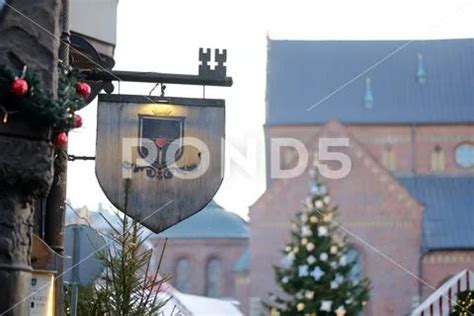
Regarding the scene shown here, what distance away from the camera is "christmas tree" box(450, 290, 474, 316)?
6625 millimetres

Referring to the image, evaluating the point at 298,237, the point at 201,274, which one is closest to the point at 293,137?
the point at 298,237

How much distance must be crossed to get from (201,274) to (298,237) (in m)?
3.83

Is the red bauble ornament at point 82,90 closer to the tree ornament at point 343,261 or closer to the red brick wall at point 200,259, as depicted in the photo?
the tree ornament at point 343,261

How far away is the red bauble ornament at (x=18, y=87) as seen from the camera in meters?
3.05

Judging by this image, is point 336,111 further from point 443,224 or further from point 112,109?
point 443,224

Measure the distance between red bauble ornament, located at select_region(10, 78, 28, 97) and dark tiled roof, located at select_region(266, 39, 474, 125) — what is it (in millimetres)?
2203

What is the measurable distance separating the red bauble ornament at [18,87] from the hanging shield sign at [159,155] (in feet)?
3.36

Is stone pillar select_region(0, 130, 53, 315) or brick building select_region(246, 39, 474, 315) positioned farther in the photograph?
brick building select_region(246, 39, 474, 315)

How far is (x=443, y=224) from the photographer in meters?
7.83

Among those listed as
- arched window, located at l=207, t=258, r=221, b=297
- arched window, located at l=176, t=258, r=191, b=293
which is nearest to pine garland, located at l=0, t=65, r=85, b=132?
arched window, located at l=207, t=258, r=221, b=297

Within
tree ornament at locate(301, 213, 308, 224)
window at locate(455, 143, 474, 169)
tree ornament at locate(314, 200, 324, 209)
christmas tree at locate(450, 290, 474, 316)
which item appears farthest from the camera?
christmas tree at locate(450, 290, 474, 316)

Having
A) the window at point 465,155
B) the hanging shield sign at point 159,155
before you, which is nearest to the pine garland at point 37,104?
the hanging shield sign at point 159,155

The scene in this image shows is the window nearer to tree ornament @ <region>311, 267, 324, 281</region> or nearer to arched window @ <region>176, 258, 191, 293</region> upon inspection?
arched window @ <region>176, 258, 191, 293</region>

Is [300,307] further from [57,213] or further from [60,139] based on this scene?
[57,213]
